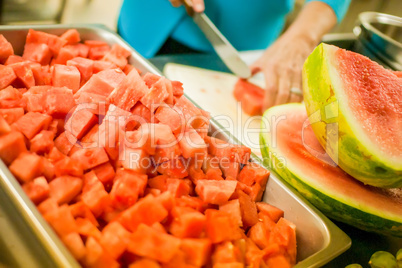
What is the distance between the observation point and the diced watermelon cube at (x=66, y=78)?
4.26ft

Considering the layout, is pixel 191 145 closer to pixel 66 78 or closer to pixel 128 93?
pixel 128 93

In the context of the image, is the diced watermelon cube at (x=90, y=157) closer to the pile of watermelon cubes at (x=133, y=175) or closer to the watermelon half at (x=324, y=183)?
the pile of watermelon cubes at (x=133, y=175)

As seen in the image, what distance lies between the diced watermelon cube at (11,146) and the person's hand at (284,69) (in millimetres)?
1288

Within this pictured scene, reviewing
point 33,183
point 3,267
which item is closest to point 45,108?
point 33,183

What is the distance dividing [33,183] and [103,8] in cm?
464

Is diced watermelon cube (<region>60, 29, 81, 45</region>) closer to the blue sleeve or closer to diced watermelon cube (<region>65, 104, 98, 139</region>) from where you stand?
diced watermelon cube (<region>65, 104, 98, 139</region>)

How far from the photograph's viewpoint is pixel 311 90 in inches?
46.8

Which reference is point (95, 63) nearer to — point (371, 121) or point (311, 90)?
point (311, 90)

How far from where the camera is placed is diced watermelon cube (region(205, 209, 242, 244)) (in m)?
0.93

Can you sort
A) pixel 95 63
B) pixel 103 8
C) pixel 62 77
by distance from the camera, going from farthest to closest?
pixel 103 8 < pixel 95 63 < pixel 62 77

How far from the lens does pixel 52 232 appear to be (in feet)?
2.67

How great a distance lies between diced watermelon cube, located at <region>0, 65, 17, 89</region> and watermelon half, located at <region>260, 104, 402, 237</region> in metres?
0.97

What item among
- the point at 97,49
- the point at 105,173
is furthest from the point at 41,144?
the point at 97,49

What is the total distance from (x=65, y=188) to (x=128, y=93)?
1.28ft
